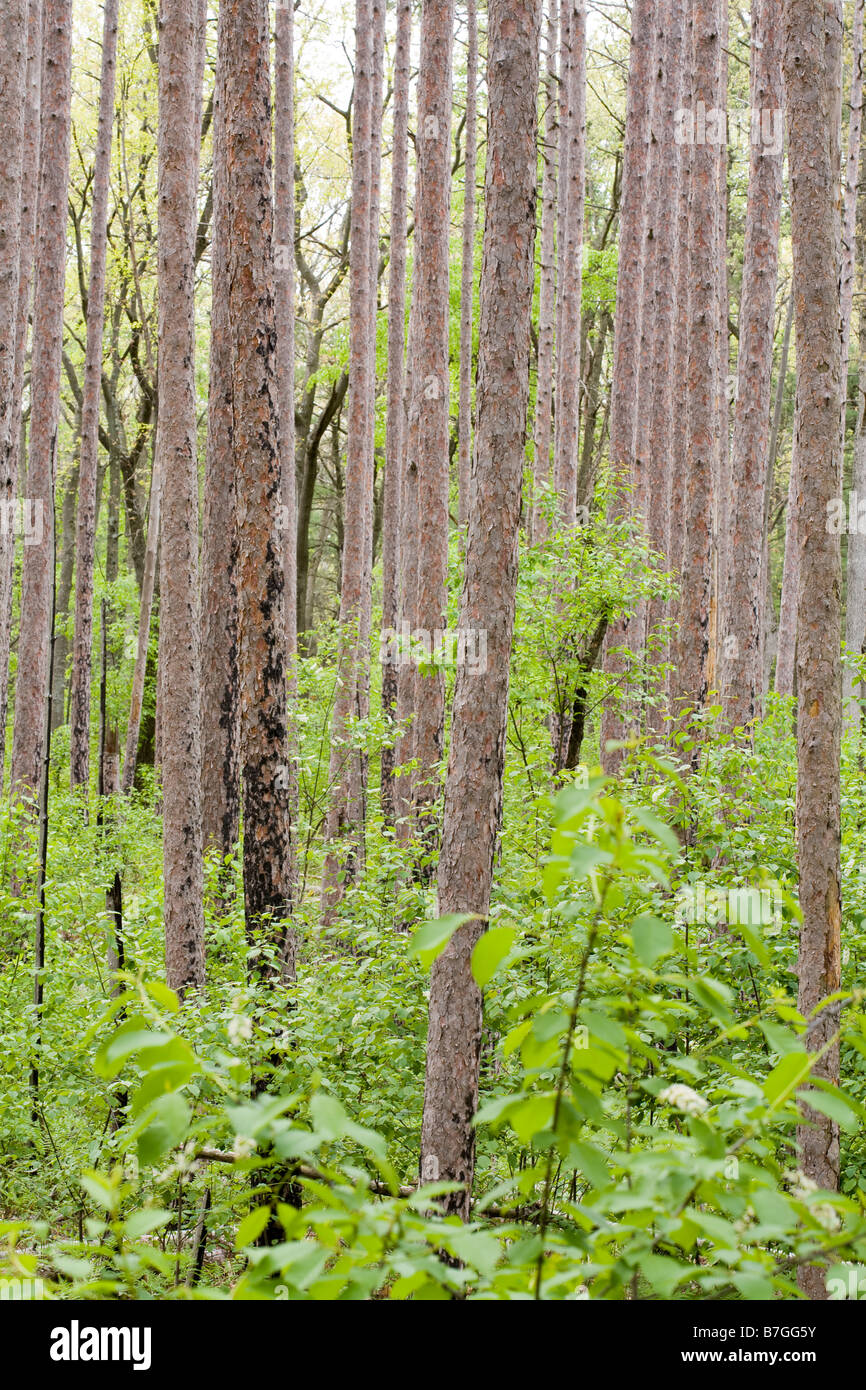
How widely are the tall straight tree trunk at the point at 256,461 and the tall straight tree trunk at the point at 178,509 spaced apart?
1062 mm

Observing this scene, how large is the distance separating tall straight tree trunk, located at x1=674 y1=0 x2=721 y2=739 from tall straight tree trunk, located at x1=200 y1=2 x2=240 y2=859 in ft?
13.5

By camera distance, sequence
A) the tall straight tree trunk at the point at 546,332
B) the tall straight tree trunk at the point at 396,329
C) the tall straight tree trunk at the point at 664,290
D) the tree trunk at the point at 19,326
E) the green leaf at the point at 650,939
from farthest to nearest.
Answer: the tall straight tree trunk at the point at 546,332 → the tall straight tree trunk at the point at 396,329 → the tall straight tree trunk at the point at 664,290 → the tree trunk at the point at 19,326 → the green leaf at the point at 650,939

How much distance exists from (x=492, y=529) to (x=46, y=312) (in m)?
9.67

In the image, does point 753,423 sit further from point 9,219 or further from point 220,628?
point 9,219

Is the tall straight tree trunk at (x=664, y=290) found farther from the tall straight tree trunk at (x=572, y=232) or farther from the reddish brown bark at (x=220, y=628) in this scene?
the reddish brown bark at (x=220, y=628)

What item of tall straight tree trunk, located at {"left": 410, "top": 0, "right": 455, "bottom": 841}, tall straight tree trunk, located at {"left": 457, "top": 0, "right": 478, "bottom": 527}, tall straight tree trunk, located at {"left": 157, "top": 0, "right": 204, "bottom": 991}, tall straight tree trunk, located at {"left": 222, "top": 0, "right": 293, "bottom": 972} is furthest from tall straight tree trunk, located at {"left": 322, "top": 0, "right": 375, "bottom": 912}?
tall straight tree trunk, located at {"left": 222, "top": 0, "right": 293, "bottom": 972}

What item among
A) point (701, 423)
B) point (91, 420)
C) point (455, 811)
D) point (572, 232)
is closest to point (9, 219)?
point (701, 423)

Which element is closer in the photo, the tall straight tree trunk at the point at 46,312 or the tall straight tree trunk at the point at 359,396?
the tall straight tree trunk at the point at 46,312

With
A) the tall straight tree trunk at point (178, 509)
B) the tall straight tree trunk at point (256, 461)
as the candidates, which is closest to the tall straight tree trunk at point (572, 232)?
the tall straight tree trunk at point (178, 509)

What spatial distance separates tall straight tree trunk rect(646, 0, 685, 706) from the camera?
45.5 ft

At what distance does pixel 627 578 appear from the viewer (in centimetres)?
892

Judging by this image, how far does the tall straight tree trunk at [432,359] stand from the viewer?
8633mm
